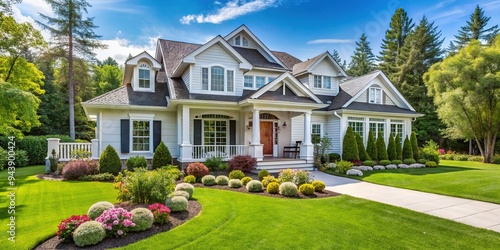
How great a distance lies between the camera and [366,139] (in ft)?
55.9

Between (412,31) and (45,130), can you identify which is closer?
(45,130)

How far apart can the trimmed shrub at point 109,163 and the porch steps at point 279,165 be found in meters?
6.01

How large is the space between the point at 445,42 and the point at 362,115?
2861 centimetres

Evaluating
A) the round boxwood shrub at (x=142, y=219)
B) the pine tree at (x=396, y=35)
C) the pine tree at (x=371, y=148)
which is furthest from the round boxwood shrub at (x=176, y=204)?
the pine tree at (x=396, y=35)

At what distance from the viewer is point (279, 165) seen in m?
13.2

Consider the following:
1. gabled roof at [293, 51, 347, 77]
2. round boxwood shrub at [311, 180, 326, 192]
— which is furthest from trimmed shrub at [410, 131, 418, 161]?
round boxwood shrub at [311, 180, 326, 192]

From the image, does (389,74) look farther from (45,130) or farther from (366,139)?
(45,130)

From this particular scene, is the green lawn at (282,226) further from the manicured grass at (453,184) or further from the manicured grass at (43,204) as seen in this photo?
the manicured grass at (453,184)

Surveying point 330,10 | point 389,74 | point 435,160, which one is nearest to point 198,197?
point 330,10

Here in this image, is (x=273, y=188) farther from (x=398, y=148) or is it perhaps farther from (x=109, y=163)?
(x=398, y=148)

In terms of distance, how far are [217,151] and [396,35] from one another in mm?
36994

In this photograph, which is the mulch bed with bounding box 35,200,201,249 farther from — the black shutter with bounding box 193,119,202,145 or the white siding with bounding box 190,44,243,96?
the white siding with bounding box 190,44,243,96

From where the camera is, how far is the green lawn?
184 inches

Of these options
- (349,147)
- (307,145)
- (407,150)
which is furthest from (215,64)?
(407,150)
